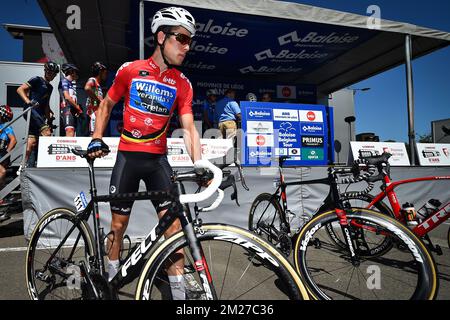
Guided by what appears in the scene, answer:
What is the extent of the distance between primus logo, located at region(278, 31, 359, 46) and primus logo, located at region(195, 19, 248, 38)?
4.24 feet

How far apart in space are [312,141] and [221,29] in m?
4.03

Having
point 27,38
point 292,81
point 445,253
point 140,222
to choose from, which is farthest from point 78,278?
point 27,38

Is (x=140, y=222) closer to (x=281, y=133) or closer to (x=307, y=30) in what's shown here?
(x=281, y=133)

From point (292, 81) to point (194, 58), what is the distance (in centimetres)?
481

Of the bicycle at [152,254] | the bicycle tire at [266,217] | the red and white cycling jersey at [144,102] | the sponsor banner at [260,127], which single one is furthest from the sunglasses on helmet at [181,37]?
the sponsor banner at [260,127]

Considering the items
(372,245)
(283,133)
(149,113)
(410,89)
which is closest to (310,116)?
(283,133)

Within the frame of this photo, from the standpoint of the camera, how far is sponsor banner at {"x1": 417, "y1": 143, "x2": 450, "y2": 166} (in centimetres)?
653

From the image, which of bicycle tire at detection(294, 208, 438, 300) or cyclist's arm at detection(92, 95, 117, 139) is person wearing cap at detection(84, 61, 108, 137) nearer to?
cyclist's arm at detection(92, 95, 117, 139)

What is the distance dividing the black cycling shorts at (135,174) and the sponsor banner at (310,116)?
5.78 metres

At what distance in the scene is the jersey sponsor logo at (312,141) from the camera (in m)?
7.42

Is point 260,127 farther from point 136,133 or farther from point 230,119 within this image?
point 136,133

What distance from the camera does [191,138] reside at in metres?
2.43

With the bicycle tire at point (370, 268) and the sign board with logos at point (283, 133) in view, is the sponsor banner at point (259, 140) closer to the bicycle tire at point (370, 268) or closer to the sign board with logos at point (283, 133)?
the sign board with logos at point (283, 133)

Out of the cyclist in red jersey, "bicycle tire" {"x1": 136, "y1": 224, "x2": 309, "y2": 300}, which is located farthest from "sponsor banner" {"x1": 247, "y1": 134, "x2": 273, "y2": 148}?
"bicycle tire" {"x1": 136, "y1": 224, "x2": 309, "y2": 300}
